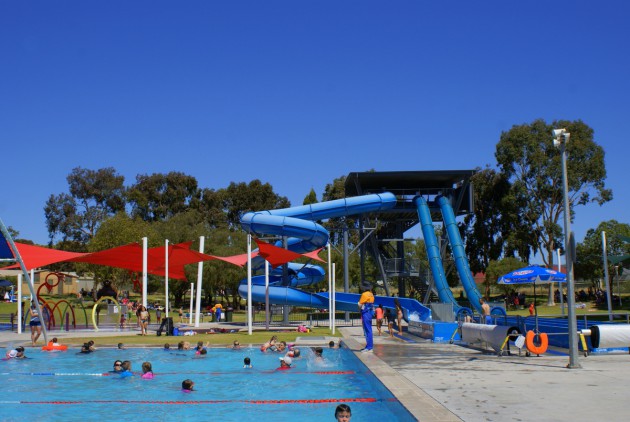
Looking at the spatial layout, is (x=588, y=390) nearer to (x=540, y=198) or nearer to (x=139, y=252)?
(x=139, y=252)

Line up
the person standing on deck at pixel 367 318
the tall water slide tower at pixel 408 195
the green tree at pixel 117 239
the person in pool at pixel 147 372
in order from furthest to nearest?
the green tree at pixel 117 239
the tall water slide tower at pixel 408 195
the person standing on deck at pixel 367 318
the person in pool at pixel 147 372

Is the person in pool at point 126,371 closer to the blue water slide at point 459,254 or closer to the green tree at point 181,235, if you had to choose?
the blue water slide at point 459,254

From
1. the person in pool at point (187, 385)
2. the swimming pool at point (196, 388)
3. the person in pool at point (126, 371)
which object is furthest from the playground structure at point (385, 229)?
the person in pool at point (187, 385)

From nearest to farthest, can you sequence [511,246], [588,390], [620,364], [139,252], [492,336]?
[588,390] < [620,364] < [492,336] < [139,252] < [511,246]

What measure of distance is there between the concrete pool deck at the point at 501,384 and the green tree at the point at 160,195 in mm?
64398

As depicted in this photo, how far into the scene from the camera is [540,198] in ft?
176

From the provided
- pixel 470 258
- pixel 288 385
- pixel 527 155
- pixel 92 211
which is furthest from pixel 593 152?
pixel 92 211

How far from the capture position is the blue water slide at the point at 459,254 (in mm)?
34156

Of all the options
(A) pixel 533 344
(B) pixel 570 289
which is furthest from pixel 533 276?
(B) pixel 570 289

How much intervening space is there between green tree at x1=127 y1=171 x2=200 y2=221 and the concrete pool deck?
64.4 meters

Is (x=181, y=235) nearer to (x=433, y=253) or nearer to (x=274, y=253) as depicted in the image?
(x=433, y=253)

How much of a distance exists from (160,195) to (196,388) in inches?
2627

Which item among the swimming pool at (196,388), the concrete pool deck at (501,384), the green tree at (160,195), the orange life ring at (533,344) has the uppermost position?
the green tree at (160,195)

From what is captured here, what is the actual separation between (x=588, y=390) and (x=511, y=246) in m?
48.2
